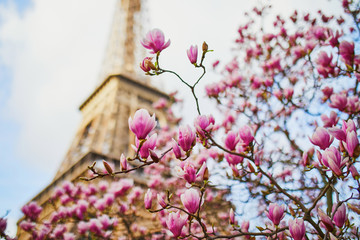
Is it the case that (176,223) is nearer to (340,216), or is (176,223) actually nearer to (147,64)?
(340,216)

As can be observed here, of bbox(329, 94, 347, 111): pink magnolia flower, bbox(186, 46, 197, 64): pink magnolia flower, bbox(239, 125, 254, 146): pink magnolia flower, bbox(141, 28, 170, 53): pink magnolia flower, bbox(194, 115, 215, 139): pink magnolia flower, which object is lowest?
bbox(239, 125, 254, 146): pink magnolia flower

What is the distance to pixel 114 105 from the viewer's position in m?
20.1

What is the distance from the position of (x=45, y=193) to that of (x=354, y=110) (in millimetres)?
17997

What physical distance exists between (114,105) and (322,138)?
1926 cm

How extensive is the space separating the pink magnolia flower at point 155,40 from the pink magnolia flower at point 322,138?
109 centimetres

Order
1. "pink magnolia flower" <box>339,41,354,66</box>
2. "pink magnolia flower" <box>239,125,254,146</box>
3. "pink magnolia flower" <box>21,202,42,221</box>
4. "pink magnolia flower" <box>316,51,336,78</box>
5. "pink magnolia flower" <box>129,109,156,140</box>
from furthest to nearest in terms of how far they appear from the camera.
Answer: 1. "pink magnolia flower" <box>21,202,42,221</box>
2. "pink magnolia flower" <box>316,51,336,78</box>
3. "pink magnolia flower" <box>339,41,354,66</box>
4. "pink magnolia flower" <box>239,125,254,146</box>
5. "pink magnolia flower" <box>129,109,156,140</box>

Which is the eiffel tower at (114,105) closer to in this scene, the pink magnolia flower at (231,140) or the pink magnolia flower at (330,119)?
the pink magnolia flower at (231,140)

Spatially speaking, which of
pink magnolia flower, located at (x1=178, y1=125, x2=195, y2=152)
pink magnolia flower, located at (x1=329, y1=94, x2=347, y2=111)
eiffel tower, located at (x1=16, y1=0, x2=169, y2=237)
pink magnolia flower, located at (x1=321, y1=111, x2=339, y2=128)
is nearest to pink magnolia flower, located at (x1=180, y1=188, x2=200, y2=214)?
pink magnolia flower, located at (x1=178, y1=125, x2=195, y2=152)

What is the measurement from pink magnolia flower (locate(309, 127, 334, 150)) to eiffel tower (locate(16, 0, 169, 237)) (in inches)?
545

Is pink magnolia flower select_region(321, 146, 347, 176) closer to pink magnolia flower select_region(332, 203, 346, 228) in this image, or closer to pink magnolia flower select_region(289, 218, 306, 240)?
pink magnolia flower select_region(332, 203, 346, 228)

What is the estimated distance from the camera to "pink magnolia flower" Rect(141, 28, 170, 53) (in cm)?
189

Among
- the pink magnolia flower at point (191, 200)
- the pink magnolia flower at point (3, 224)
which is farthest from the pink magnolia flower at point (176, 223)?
the pink magnolia flower at point (3, 224)

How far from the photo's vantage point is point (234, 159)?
2342 millimetres

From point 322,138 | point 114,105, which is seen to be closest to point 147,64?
point 322,138
